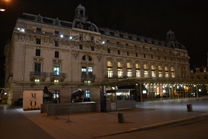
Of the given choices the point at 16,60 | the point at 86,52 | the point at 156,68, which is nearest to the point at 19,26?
the point at 16,60

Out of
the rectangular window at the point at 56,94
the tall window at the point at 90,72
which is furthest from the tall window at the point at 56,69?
the tall window at the point at 90,72

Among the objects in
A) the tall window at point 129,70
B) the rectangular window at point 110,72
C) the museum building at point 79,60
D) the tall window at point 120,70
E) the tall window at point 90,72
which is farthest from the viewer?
the tall window at point 129,70

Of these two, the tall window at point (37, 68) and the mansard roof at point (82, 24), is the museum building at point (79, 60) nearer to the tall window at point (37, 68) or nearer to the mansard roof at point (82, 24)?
the mansard roof at point (82, 24)

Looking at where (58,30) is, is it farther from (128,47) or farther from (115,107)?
(115,107)

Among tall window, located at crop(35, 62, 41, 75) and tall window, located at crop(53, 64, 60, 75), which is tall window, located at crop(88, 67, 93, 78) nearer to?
tall window, located at crop(53, 64, 60, 75)

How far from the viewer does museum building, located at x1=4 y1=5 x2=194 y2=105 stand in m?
37.9

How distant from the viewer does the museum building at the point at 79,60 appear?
37.9m

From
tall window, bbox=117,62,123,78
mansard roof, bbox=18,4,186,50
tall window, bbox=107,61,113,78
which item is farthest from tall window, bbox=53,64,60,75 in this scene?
tall window, bbox=117,62,123,78

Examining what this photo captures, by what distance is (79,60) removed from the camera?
45.3 meters

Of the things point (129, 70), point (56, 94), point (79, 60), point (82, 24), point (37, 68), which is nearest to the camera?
point (37, 68)

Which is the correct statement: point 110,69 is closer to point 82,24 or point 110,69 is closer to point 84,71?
point 84,71

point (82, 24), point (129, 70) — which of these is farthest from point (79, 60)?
point (129, 70)

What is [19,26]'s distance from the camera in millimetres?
38344

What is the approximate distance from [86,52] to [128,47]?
1484 centimetres
